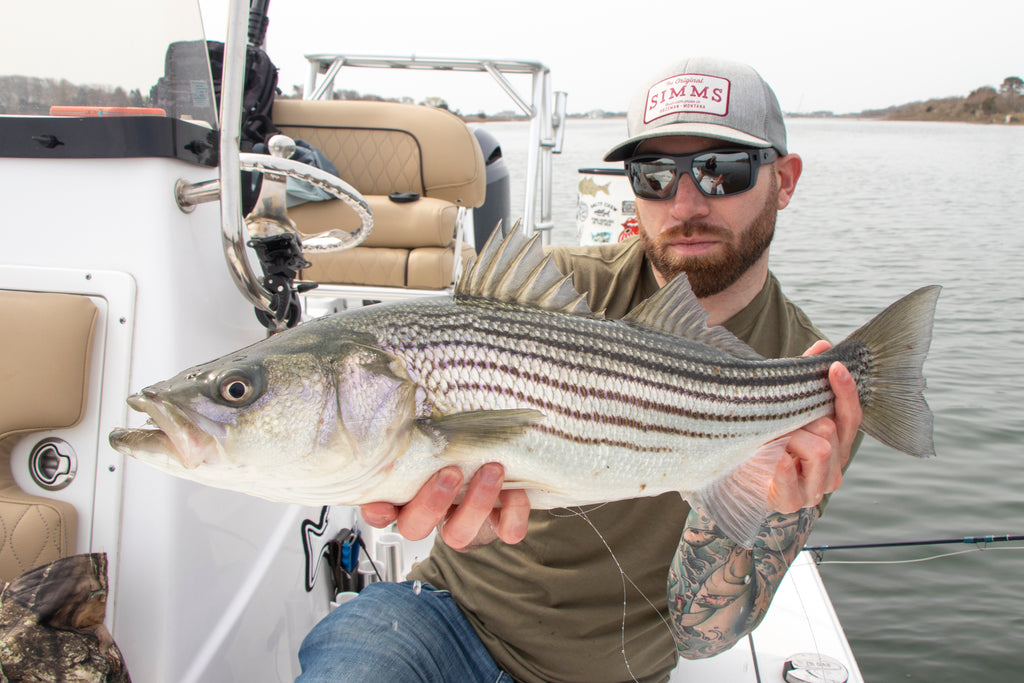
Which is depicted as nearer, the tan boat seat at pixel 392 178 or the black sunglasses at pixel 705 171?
the black sunglasses at pixel 705 171

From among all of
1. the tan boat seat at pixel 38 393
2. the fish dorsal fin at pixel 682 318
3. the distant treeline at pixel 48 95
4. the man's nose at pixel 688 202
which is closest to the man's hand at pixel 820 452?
the fish dorsal fin at pixel 682 318

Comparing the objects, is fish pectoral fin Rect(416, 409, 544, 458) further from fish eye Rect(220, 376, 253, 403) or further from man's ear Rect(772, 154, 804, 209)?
man's ear Rect(772, 154, 804, 209)

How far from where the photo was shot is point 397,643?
6.83 feet

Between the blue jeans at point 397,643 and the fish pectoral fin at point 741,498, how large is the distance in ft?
3.09

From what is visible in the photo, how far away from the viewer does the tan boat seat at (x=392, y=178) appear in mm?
4660

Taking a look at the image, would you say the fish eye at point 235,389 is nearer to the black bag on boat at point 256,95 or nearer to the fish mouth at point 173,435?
the fish mouth at point 173,435

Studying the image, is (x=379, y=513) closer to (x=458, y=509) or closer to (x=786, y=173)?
(x=458, y=509)

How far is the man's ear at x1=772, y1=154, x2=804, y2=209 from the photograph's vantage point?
2.68 m

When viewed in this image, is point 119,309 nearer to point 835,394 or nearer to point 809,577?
point 835,394

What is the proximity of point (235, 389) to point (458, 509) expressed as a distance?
0.58m

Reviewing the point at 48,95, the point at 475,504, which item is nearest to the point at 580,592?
the point at 475,504

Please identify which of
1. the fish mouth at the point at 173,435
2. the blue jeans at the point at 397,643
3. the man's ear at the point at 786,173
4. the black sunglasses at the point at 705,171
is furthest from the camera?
the man's ear at the point at 786,173

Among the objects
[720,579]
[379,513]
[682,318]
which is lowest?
[720,579]

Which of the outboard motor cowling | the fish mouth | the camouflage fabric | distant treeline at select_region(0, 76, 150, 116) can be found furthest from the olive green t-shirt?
the outboard motor cowling
